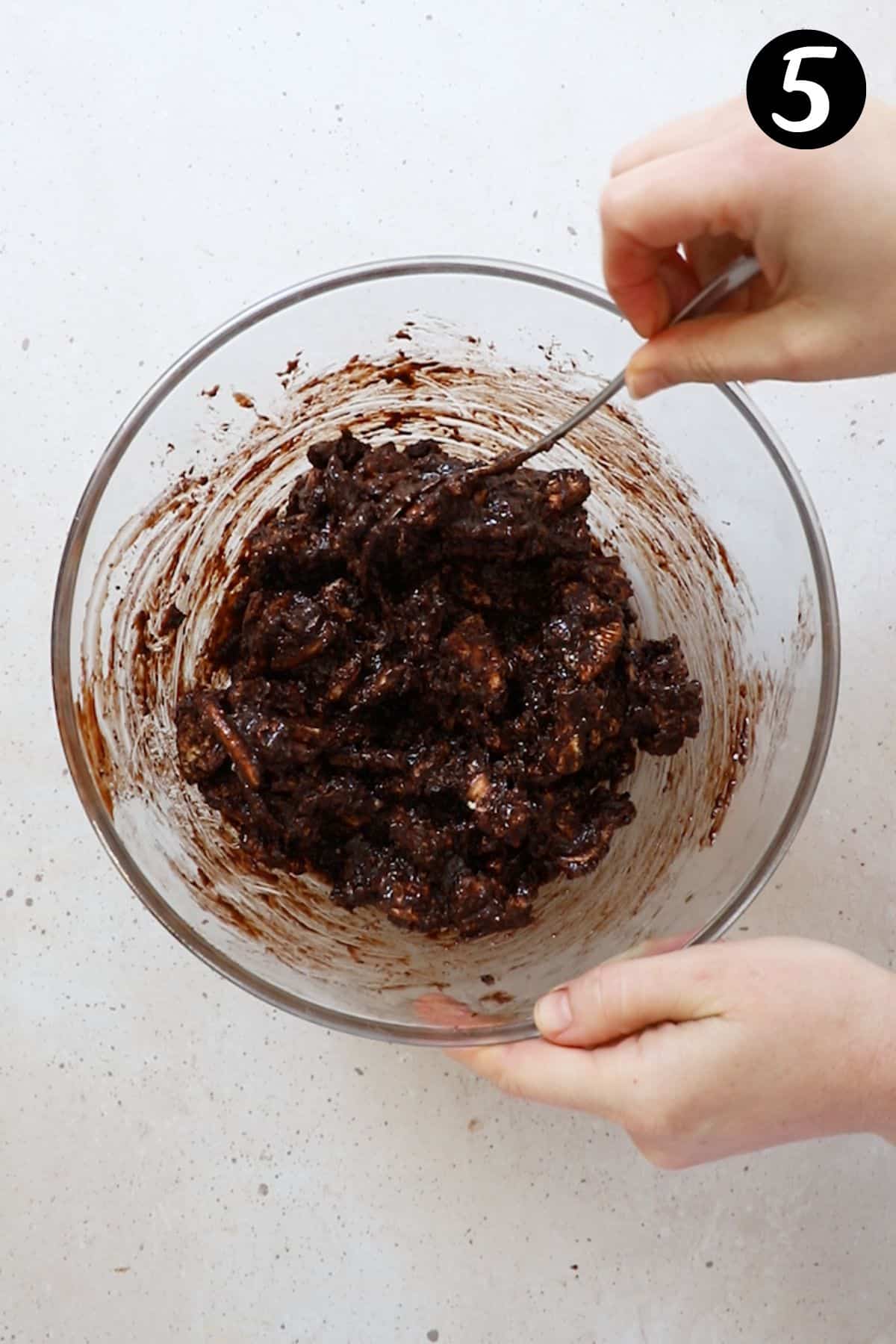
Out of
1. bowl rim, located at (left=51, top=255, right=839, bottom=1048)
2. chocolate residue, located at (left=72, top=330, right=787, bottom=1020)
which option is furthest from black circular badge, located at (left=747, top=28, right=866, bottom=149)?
chocolate residue, located at (left=72, top=330, right=787, bottom=1020)

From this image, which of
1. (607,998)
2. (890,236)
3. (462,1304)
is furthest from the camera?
(462,1304)

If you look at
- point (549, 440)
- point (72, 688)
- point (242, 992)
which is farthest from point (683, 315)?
point (242, 992)

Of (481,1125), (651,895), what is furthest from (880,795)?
(481,1125)

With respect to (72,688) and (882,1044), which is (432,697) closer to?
(72,688)

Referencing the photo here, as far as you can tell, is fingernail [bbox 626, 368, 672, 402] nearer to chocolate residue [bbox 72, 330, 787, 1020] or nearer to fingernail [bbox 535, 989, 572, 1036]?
chocolate residue [bbox 72, 330, 787, 1020]

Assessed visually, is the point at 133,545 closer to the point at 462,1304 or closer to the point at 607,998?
the point at 607,998
